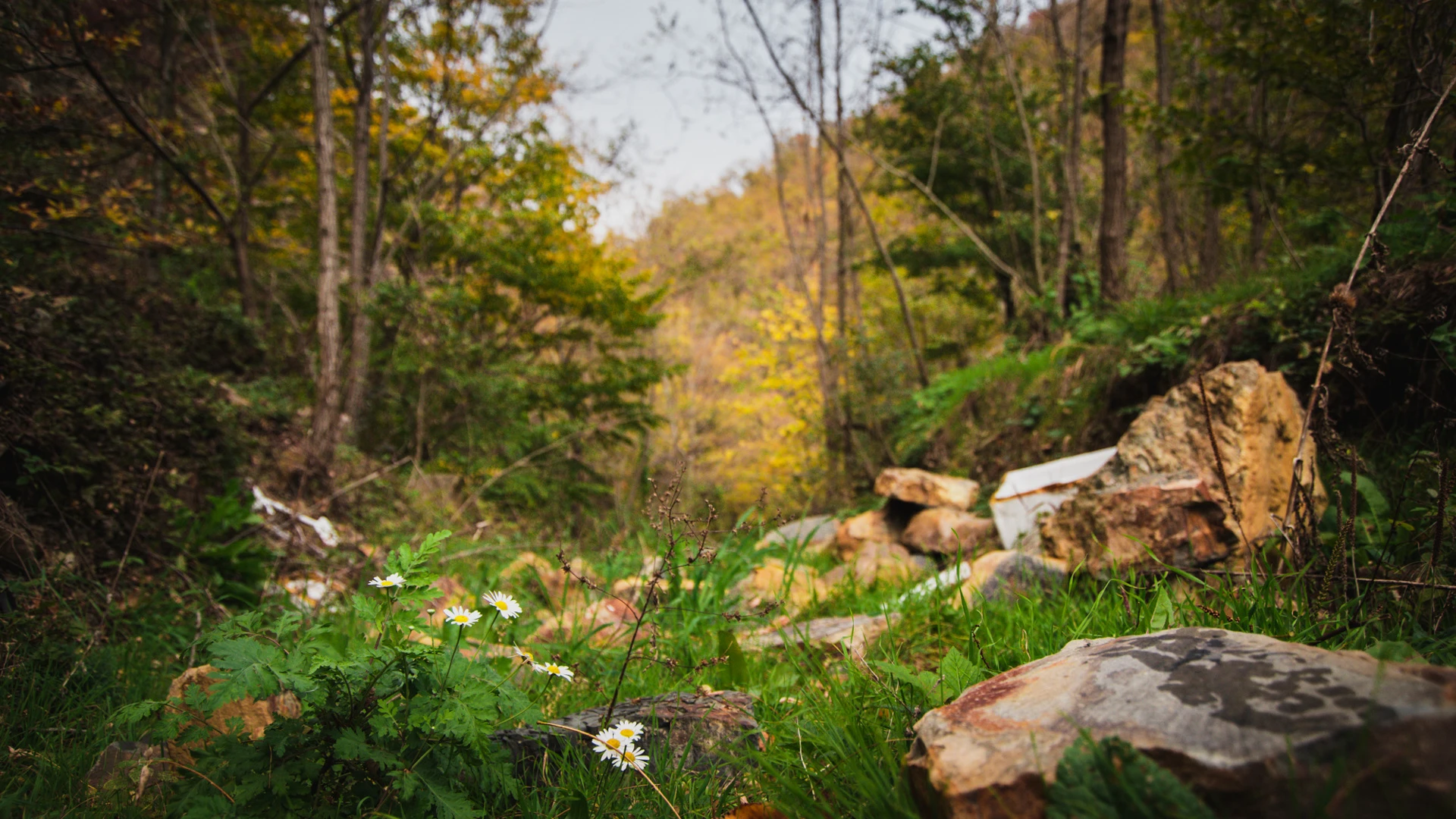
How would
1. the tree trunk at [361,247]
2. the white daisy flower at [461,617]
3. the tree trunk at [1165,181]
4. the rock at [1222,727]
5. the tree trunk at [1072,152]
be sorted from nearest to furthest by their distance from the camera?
the rock at [1222,727] < the white daisy flower at [461,617] < the tree trunk at [1072,152] < the tree trunk at [361,247] < the tree trunk at [1165,181]

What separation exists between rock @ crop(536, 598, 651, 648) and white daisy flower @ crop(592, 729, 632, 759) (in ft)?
2.50

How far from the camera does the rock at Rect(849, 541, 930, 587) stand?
2.92 m

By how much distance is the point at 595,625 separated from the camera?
8.11 ft

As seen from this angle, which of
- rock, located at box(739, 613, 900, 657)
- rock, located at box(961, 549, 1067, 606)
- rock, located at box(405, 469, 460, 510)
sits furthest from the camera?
rock, located at box(405, 469, 460, 510)

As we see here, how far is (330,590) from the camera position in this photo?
312 cm

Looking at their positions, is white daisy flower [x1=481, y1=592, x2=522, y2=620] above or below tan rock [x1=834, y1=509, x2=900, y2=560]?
above

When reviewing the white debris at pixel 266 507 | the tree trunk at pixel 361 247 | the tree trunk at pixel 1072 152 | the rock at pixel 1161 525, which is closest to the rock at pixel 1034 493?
the rock at pixel 1161 525

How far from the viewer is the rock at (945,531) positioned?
340 cm

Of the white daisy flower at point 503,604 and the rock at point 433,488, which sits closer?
the white daisy flower at point 503,604

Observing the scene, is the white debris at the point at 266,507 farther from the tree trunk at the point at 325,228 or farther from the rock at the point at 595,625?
the rock at the point at 595,625

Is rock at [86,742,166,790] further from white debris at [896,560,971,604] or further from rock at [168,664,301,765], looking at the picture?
white debris at [896,560,971,604]

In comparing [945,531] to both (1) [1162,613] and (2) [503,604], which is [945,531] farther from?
(2) [503,604]

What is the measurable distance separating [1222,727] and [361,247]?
7.62 metres

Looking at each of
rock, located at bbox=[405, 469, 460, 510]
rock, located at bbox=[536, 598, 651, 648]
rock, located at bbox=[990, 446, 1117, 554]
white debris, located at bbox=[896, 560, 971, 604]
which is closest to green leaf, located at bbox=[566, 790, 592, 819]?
rock, located at bbox=[536, 598, 651, 648]
